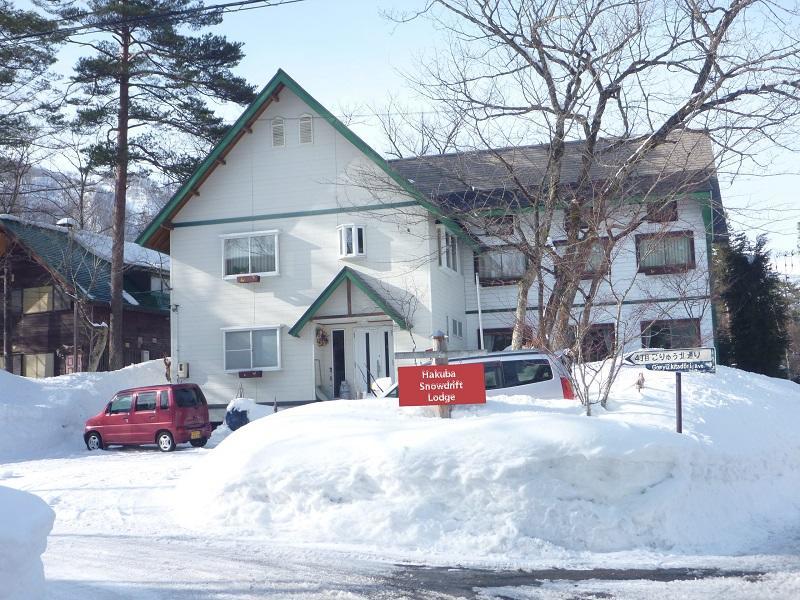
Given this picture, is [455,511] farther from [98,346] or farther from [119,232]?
[98,346]

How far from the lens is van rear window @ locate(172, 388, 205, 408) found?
74.0 feet

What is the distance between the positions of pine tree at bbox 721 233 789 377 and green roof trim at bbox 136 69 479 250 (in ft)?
30.9

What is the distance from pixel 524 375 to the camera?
16234 mm

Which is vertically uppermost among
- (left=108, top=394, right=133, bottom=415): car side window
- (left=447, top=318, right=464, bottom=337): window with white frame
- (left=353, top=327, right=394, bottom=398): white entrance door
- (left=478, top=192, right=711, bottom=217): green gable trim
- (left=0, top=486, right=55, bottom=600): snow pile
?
(left=478, top=192, right=711, bottom=217): green gable trim

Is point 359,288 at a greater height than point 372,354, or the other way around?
point 359,288

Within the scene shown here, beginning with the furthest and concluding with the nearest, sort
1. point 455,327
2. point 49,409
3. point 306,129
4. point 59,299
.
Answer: point 59,299 → point 455,327 → point 306,129 → point 49,409

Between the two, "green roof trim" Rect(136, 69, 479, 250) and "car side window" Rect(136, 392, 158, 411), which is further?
"green roof trim" Rect(136, 69, 479, 250)

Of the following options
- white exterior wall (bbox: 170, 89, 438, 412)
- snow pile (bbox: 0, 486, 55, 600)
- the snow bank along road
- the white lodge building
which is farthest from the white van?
white exterior wall (bbox: 170, 89, 438, 412)

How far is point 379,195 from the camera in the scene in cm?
2642

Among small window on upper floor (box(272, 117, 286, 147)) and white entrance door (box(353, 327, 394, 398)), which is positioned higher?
small window on upper floor (box(272, 117, 286, 147))

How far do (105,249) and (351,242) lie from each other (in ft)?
59.1

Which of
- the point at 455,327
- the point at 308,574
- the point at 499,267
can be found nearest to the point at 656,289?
the point at 499,267

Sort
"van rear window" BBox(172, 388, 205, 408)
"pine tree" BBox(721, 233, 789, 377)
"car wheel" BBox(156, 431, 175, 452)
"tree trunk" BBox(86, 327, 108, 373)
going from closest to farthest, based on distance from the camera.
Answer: "car wheel" BBox(156, 431, 175, 452), "van rear window" BBox(172, 388, 205, 408), "pine tree" BBox(721, 233, 789, 377), "tree trunk" BBox(86, 327, 108, 373)

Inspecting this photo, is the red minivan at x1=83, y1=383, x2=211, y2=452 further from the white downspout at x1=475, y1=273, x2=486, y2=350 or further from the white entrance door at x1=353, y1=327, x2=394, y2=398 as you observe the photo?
the white downspout at x1=475, y1=273, x2=486, y2=350
